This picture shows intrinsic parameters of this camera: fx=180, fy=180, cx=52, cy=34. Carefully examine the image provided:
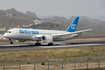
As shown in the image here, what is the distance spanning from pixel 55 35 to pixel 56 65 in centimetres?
2835

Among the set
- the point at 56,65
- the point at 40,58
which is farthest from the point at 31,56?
the point at 56,65

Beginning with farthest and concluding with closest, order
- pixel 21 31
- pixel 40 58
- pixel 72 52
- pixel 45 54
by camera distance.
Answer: pixel 21 31, pixel 72 52, pixel 45 54, pixel 40 58

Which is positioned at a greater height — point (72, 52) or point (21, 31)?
point (21, 31)

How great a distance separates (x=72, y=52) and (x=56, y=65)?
1419cm

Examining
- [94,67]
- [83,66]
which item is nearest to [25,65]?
[83,66]

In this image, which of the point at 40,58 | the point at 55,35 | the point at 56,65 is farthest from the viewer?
the point at 55,35

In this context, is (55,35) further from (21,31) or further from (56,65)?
(56,65)

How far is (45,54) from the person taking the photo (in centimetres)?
3528

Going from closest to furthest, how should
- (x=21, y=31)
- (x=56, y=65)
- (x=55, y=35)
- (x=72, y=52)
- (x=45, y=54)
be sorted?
(x=56, y=65)
(x=45, y=54)
(x=72, y=52)
(x=21, y=31)
(x=55, y=35)

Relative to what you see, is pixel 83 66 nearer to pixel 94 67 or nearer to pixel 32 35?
pixel 94 67

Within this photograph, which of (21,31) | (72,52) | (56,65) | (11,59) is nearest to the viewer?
(56,65)

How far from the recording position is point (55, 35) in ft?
172

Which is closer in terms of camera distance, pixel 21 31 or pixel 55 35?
pixel 21 31

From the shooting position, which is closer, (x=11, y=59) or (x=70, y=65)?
(x=70, y=65)
